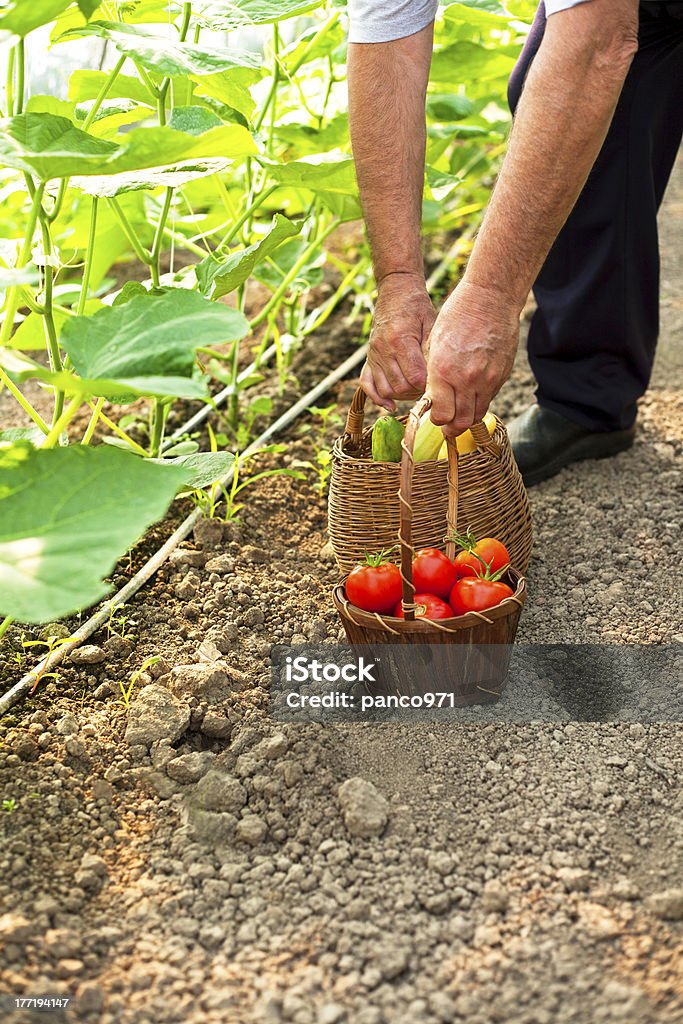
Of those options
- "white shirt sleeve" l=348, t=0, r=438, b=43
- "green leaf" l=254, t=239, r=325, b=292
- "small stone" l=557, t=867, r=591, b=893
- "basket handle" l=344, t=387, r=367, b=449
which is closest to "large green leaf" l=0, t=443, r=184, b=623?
"basket handle" l=344, t=387, r=367, b=449

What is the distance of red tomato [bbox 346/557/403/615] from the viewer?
5.31 ft

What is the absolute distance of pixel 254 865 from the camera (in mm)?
1420

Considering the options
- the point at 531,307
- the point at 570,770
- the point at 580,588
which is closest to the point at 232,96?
the point at 580,588

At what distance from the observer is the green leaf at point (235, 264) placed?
1.77 m

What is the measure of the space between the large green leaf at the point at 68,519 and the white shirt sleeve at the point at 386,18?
0.93 m

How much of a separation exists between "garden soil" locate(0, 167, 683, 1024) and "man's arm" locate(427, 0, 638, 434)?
0.52 metres

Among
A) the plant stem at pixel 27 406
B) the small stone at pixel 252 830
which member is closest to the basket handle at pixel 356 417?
the plant stem at pixel 27 406

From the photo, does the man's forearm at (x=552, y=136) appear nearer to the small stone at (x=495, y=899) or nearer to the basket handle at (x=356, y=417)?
the basket handle at (x=356, y=417)

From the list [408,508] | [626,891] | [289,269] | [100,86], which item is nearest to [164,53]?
[100,86]

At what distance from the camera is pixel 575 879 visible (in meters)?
1.34

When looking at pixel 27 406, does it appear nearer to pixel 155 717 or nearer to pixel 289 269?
pixel 155 717

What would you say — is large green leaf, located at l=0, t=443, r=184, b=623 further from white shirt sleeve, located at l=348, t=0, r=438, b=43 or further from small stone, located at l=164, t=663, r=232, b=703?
white shirt sleeve, located at l=348, t=0, r=438, b=43

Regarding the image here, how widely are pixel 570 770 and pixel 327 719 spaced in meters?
A: 0.38

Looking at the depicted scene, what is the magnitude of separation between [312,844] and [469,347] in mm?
758
